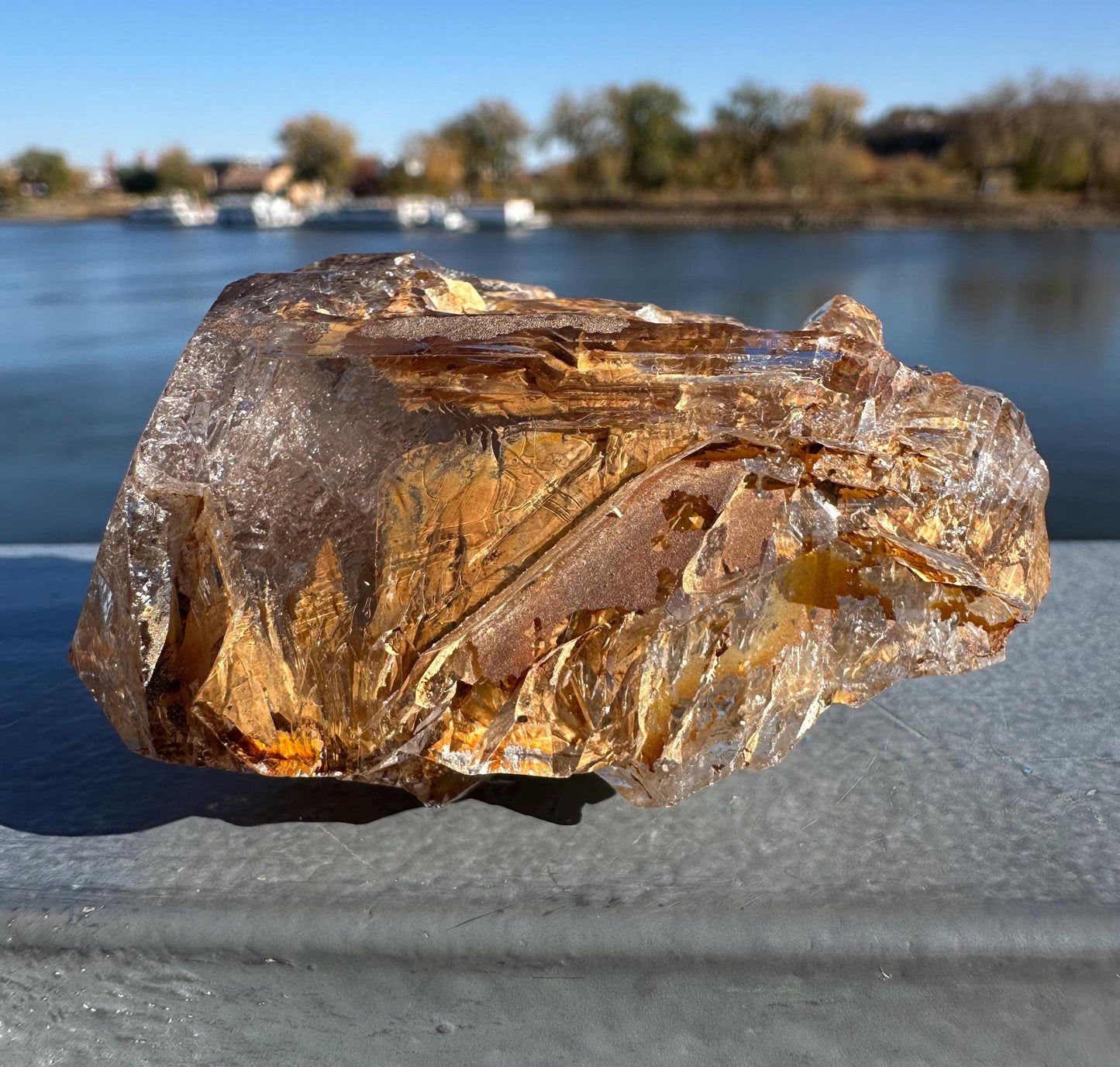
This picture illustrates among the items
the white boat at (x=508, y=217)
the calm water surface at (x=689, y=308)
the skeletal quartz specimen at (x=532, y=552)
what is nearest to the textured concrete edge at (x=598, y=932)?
the skeletal quartz specimen at (x=532, y=552)

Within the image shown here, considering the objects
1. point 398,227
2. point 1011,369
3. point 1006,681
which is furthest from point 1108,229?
point 1006,681

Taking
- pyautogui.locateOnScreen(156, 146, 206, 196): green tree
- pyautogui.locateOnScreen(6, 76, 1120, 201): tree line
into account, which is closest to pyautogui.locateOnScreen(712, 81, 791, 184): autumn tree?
pyautogui.locateOnScreen(6, 76, 1120, 201): tree line

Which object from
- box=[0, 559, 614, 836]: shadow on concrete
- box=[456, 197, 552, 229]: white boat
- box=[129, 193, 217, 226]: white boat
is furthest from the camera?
box=[129, 193, 217, 226]: white boat

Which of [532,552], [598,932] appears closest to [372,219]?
[532,552]

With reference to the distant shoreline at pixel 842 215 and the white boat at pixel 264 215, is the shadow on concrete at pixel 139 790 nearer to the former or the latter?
the distant shoreline at pixel 842 215

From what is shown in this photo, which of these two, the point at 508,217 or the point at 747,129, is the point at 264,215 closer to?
the point at 508,217

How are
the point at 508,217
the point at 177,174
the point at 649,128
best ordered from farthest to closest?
the point at 177,174 < the point at 649,128 < the point at 508,217

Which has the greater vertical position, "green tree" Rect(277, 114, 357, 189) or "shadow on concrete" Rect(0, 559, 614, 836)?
"green tree" Rect(277, 114, 357, 189)

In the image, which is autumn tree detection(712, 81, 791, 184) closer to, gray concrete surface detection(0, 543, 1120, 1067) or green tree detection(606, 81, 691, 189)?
green tree detection(606, 81, 691, 189)
